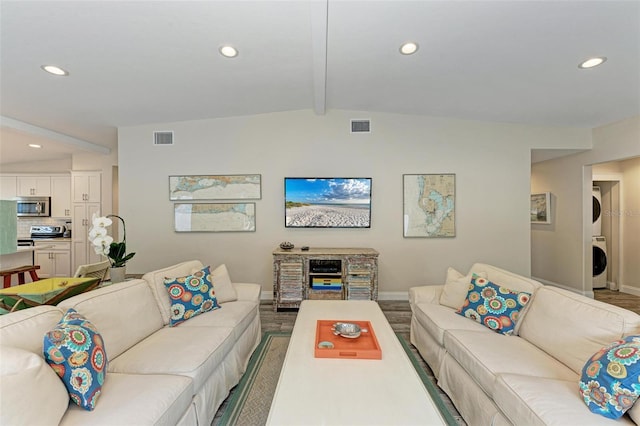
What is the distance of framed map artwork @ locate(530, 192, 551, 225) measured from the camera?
473 centimetres

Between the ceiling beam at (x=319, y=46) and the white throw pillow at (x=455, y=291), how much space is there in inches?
93.9

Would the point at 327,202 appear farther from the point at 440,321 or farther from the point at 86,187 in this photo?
the point at 86,187

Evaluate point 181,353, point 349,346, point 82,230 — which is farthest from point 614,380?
point 82,230

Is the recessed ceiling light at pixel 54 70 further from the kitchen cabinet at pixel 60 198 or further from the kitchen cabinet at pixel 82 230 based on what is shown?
the kitchen cabinet at pixel 60 198

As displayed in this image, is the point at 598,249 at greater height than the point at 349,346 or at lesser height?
greater

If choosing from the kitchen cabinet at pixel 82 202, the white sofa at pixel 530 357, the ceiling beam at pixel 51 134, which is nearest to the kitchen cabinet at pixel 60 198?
the kitchen cabinet at pixel 82 202

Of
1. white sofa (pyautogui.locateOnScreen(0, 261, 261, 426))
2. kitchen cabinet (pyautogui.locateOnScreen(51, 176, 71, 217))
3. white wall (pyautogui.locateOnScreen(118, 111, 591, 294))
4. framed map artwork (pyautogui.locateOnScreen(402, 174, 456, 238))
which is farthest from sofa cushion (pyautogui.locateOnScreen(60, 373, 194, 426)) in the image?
kitchen cabinet (pyautogui.locateOnScreen(51, 176, 71, 217))

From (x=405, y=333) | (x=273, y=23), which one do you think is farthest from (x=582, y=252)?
(x=273, y=23)

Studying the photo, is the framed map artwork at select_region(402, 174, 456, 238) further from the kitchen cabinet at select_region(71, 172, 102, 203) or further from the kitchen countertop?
the kitchen countertop

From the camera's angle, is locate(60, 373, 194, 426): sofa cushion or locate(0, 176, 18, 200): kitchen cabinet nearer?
locate(60, 373, 194, 426): sofa cushion

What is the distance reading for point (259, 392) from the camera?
2.04 meters

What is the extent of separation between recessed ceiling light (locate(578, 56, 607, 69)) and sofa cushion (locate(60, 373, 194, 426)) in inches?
158

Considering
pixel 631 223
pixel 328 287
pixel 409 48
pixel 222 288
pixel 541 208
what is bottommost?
pixel 328 287

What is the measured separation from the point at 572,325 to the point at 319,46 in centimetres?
269
